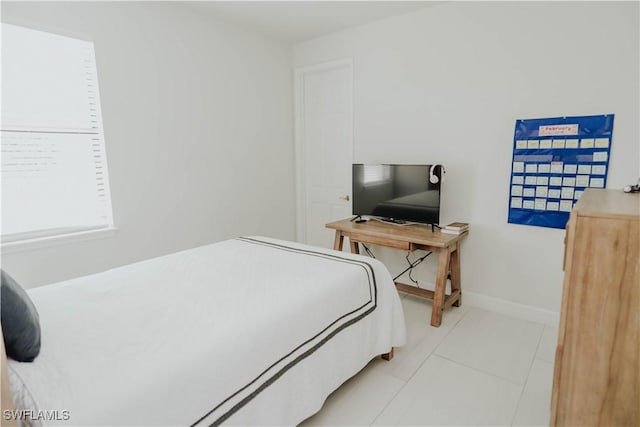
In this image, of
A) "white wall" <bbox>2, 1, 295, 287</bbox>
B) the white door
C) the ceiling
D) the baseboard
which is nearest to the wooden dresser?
the baseboard

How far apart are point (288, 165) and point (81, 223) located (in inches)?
83.7

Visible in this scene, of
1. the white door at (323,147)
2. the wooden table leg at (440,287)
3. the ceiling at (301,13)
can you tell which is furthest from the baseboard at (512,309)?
the ceiling at (301,13)

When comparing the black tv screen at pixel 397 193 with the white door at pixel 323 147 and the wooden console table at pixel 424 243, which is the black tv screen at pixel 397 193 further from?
the white door at pixel 323 147

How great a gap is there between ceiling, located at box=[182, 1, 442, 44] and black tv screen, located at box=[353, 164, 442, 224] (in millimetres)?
1339

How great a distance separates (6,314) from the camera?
1.06m

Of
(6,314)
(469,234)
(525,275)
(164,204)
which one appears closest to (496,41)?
(469,234)

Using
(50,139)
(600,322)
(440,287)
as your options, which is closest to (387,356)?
(440,287)

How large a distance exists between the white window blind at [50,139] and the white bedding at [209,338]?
0.87 meters

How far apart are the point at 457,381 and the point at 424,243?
37.4 inches

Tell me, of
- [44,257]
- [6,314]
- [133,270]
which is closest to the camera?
[6,314]

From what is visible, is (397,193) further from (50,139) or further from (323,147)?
(50,139)

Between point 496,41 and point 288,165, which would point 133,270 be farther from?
point 496,41

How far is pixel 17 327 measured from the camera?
1.08m

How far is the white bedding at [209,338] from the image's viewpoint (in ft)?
3.38
